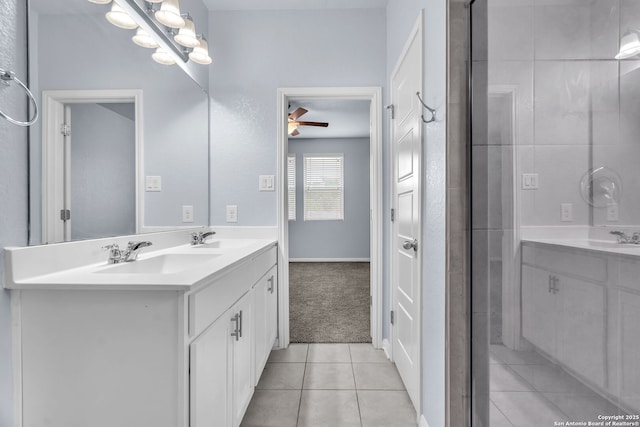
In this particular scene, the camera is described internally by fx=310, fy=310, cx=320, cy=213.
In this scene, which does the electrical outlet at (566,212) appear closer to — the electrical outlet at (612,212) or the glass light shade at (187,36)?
the electrical outlet at (612,212)

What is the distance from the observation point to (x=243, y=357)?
4.71 ft

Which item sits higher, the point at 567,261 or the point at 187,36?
the point at 187,36

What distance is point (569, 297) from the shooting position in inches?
29.0

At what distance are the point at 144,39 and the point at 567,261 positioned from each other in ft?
6.68

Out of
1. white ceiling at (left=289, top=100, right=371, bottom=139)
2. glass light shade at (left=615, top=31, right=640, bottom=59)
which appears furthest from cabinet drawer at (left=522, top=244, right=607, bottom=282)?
white ceiling at (left=289, top=100, right=371, bottom=139)

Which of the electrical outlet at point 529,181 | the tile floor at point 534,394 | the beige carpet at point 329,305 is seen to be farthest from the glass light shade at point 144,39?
the beige carpet at point 329,305

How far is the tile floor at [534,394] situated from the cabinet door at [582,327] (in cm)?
4

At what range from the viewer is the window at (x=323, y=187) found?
6.21 metres

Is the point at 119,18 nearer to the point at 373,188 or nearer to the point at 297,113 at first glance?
the point at 373,188

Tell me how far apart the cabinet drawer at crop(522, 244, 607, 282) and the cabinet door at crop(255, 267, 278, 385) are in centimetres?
134

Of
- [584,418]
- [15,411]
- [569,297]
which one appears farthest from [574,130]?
[15,411]

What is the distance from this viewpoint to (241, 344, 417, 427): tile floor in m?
1.60

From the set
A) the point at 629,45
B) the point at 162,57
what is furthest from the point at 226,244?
the point at 629,45

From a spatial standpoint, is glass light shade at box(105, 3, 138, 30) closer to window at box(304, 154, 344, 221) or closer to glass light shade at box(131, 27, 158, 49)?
glass light shade at box(131, 27, 158, 49)
